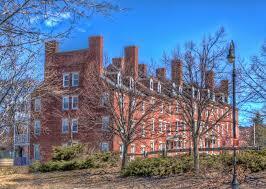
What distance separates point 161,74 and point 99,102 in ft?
18.2

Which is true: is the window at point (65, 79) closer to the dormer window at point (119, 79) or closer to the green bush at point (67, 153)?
the green bush at point (67, 153)

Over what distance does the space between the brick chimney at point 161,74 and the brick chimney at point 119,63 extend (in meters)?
3.45

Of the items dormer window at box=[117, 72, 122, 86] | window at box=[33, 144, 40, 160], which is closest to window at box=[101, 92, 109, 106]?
dormer window at box=[117, 72, 122, 86]

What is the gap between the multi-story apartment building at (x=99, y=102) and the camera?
22.5 m

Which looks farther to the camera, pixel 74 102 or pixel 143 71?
pixel 74 102

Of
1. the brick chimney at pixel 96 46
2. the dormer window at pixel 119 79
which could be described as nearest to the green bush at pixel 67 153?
the dormer window at pixel 119 79

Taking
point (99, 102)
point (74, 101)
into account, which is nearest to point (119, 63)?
point (99, 102)

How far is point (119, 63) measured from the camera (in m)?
28.4

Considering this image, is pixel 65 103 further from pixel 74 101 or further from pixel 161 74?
pixel 161 74

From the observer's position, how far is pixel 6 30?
255 inches

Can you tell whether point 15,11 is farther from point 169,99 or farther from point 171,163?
point 169,99

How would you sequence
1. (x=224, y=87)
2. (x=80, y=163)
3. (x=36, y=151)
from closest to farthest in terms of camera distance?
1. (x=224, y=87)
2. (x=80, y=163)
3. (x=36, y=151)

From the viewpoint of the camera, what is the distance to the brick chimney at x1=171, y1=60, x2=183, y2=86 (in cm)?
2169

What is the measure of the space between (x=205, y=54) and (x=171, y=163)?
513 centimetres
